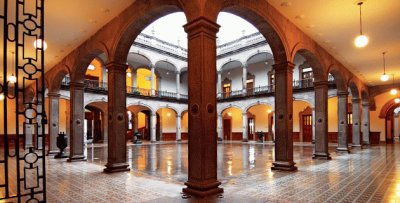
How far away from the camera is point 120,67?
324 inches

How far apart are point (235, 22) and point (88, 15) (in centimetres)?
1968

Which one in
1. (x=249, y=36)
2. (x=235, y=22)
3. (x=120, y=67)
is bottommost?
(x=120, y=67)

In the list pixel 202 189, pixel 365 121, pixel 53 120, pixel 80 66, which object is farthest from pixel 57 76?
pixel 365 121

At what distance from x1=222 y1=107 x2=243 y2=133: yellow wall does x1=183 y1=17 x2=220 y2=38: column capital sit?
23.3m

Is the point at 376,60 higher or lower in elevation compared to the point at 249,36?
lower

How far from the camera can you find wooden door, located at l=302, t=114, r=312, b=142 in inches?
921

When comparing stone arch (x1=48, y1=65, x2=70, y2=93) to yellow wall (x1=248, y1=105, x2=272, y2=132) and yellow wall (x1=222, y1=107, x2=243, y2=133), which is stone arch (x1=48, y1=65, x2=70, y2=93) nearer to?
yellow wall (x1=248, y1=105, x2=272, y2=132)

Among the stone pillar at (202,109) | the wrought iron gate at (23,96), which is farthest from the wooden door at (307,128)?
the wrought iron gate at (23,96)

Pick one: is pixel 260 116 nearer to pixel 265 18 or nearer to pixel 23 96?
pixel 265 18

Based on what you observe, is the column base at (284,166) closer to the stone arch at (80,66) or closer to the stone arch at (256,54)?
the stone arch at (80,66)

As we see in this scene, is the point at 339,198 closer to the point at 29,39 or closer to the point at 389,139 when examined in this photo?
the point at 29,39

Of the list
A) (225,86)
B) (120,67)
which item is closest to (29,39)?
(120,67)

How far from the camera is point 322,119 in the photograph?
10.7 m

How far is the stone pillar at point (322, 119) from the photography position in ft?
35.2
